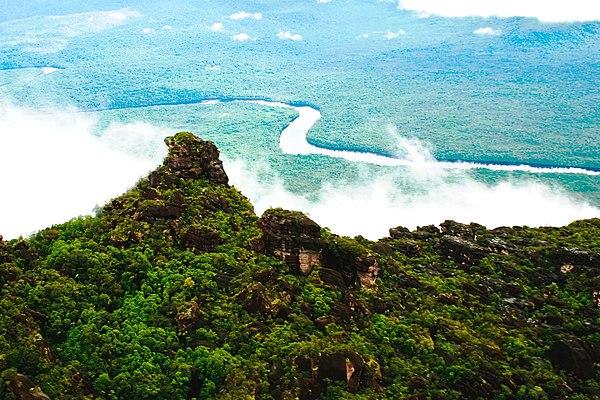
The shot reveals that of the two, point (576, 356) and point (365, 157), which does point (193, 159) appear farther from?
point (365, 157)

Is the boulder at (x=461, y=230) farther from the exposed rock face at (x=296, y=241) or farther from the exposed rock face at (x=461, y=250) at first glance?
the exposed rock face at (x=296, y=241)

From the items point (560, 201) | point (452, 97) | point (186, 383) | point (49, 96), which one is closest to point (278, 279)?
point (186, 383)

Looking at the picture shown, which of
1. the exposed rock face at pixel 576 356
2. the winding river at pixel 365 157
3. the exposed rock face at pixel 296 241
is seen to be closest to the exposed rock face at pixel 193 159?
the exposed rock face at pixel 296 241

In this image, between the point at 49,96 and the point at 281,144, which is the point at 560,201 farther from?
the point at 49,96

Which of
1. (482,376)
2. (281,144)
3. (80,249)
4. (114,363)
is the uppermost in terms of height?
(80,249)

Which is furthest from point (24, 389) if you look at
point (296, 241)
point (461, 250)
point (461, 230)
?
point (461, 230)

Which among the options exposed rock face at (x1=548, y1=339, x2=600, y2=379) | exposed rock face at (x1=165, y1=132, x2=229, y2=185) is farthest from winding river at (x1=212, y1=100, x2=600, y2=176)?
exposed rock face at (x1=548, y1=339, x2=600, y2=379)

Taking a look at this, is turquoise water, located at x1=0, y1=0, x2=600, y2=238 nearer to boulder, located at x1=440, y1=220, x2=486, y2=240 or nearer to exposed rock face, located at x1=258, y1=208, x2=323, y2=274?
boulder, located at x1=440, y1=220, x2=486, y2=240
